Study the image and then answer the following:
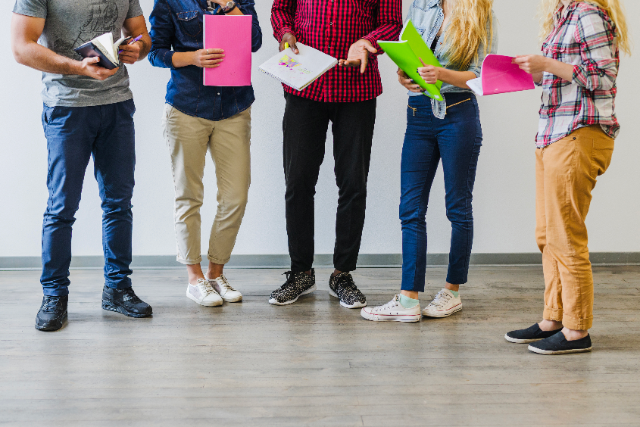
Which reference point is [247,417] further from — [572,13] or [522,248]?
[522,248]

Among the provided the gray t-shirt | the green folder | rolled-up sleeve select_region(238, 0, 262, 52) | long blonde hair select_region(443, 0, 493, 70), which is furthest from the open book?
long blonde hair select_region(443, 0, 493, 70)

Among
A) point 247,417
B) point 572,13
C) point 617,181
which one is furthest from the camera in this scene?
point 617,181

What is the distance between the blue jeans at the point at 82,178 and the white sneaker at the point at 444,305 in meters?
1.28

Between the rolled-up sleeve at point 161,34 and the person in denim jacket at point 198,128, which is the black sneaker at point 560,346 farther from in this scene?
the rolled-up sleeve at point 161,34

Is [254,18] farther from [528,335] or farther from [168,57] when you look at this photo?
[528,335]

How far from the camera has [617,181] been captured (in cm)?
326

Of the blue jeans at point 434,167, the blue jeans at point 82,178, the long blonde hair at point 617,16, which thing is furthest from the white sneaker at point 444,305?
the blue jeans at point 82,178

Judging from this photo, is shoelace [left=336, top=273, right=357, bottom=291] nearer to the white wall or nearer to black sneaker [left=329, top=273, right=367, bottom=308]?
black sneaker [left=329, top=273, right=367, bottom=308]

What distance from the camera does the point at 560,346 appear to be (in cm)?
202

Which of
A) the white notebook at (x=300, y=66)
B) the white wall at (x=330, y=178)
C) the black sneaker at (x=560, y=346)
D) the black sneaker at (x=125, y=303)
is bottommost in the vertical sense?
the black sneaker at (x=125, y=303)

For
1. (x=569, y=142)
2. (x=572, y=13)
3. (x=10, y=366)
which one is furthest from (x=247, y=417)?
(x=572, y=13)

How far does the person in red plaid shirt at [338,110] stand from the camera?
2367mm

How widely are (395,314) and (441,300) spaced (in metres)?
0.22

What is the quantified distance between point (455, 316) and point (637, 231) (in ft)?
5.04
